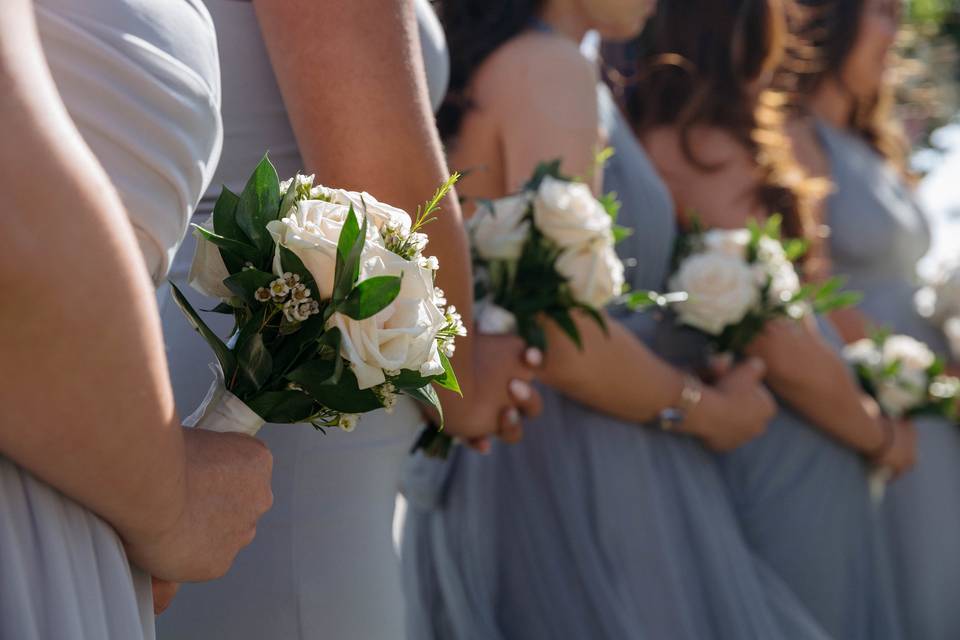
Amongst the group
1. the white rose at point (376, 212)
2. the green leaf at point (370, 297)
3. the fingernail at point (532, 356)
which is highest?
the white rose at point (376, 212)

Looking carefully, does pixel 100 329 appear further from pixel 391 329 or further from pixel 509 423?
pixel 509 423

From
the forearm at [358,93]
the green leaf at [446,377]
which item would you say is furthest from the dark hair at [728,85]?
the green leaf at [446,377]

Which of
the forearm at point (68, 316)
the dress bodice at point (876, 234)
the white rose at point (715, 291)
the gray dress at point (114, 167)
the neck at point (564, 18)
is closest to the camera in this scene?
the forearm at point (68, 316)

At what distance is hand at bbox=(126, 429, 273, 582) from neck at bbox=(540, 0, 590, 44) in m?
1.89

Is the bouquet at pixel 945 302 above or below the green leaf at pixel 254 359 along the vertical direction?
below

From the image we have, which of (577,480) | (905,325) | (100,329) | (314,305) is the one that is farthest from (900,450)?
(100,329)

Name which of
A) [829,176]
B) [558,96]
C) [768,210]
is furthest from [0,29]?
[829,176]

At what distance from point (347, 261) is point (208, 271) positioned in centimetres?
20

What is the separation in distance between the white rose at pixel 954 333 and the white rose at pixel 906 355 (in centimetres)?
53

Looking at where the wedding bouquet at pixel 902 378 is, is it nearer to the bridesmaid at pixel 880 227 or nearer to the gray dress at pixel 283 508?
the bridesmaid at pixel 880 227

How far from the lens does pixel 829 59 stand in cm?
484

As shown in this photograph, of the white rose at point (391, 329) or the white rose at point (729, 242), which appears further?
the white rose at point (729, 242)

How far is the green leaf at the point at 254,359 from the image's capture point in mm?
1465

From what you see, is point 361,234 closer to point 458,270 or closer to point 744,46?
point 458,270
